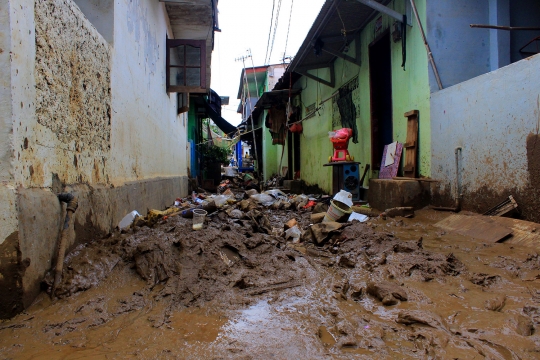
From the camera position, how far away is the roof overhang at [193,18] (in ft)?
22.5

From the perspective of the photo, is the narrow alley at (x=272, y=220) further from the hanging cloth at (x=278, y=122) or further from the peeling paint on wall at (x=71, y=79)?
the hanging cloth at (x=278, y=122)

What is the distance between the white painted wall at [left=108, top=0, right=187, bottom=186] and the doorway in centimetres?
405

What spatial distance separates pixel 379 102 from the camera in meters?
6.61

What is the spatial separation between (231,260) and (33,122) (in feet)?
5.71

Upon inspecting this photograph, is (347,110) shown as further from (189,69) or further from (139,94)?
(139,94)

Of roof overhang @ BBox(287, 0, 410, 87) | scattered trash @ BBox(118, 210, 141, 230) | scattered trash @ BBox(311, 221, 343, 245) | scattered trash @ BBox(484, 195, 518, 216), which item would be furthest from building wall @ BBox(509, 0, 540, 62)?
scattered trash @ BBox(118, 210, 141, 230)

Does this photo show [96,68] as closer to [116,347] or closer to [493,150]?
[116,347]

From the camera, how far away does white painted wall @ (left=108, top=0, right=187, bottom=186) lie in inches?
143

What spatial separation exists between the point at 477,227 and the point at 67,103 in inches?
151

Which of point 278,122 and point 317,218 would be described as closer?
point 317,218

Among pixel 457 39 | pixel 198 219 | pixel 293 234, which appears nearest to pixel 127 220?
pixel 198 219

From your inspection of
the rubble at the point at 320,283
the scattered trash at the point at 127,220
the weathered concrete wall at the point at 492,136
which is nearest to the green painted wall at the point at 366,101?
the weathered concrete wall at the point at 492,136

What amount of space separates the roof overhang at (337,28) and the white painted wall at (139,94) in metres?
2.91

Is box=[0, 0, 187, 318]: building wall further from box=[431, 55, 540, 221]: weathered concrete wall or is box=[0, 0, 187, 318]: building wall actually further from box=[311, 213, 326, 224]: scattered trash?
box=[431, 55, 540, 221]: weathered concrete wall
